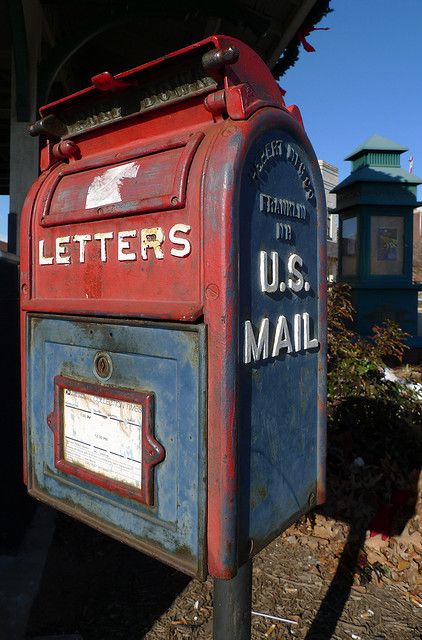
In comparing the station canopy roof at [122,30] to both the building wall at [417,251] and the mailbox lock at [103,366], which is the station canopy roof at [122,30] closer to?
the mailbox lock at [103,366]

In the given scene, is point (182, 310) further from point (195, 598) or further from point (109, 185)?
point (195, 598)

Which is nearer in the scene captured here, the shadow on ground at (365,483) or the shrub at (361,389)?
the shadow on ground at (365,483)

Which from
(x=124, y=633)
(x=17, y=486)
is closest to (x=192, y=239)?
(x=124, y=633)

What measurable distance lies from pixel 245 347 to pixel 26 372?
77cm

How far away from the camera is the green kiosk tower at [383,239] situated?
6.34m

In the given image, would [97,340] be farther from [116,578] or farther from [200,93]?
[116,578]

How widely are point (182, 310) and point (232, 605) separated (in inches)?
29.6

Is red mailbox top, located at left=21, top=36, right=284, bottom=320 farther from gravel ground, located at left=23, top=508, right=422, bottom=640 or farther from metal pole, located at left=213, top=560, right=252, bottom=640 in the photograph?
gravel ground, located at left=23, top=508, right=422, bottom=640

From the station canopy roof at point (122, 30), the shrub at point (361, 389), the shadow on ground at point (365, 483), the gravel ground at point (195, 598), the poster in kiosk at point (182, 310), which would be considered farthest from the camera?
the station canopy roof at point (122, 30)

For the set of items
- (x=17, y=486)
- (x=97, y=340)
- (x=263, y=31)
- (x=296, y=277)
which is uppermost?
(x=263, y=31)

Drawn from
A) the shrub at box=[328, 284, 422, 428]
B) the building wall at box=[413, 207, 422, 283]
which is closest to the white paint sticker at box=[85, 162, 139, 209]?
the shrub at box=[328, 284, 422, 428]

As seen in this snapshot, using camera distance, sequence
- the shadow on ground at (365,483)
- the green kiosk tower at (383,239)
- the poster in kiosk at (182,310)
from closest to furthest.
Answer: the poster in kiosk at (182,310)
the shadow on ground at (365,483)
the green kiosk tower at (383,239)

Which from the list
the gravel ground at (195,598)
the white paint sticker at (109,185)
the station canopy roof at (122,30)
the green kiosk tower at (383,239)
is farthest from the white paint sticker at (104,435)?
the green kiosk tower at (383,239)

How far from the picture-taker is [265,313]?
118 centimetres
